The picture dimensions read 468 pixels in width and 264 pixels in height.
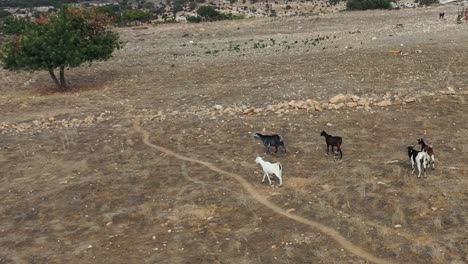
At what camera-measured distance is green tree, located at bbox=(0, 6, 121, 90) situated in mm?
29266

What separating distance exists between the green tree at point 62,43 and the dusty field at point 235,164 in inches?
66.6

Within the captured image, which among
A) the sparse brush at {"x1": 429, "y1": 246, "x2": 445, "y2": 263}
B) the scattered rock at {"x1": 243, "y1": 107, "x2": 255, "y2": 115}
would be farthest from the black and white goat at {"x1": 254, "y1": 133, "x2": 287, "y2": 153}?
the sparse brush at {"x1": 429, "y1": 246, "x2": 445, "y2": 263}

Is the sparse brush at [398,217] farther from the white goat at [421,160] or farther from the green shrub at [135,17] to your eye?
→ the green shrub at [135,17]

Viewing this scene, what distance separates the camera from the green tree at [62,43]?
29266 mm

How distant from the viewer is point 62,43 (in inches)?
1171

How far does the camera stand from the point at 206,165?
55.5 feet

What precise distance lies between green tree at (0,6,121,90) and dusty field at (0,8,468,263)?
1693 mm

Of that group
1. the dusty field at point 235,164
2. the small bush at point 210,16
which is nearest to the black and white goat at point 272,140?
the dusty field at point 235,164

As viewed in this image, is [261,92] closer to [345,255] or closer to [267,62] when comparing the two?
[267,62]

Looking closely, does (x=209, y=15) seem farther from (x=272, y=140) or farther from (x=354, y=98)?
(x=272, y=140)

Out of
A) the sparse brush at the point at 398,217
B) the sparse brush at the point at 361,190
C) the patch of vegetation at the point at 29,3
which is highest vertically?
the patch of vegetation at the point at 29,3

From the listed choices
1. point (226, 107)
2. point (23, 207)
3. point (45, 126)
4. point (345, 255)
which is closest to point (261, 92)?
point (226, 107)

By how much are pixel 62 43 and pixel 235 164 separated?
1721 centimetres

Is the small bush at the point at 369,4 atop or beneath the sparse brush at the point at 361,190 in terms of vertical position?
atop
